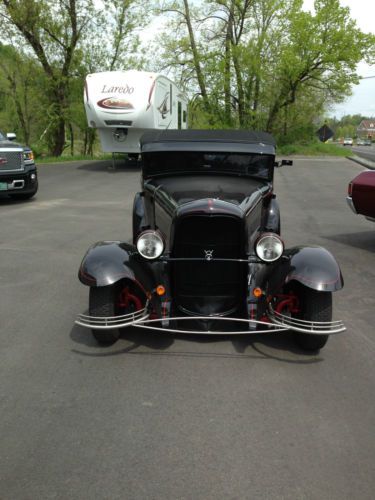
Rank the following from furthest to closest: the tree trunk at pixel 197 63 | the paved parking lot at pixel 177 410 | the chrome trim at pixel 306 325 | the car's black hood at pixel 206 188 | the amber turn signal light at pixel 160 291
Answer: the tree trunk at pixel 197 63
the car's black hood at pixel 206 188
the amber turn signal light at pixel 160 291
the chrome trim at pixel 306 325
the paved parking lot at pixel 177 410

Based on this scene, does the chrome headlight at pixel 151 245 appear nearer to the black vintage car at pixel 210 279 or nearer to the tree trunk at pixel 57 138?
the black vintage car at pixel 210 279

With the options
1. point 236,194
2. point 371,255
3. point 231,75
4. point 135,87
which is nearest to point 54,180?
point 135,87

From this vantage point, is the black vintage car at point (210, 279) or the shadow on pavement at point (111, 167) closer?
the black vintage car at point (210, 279)

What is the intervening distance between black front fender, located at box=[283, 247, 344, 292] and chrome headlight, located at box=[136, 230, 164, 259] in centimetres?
106

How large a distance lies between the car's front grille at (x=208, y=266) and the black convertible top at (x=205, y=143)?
1.35 meters

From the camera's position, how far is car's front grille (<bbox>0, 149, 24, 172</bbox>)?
1113cm

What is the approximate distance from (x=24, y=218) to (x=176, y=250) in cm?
675

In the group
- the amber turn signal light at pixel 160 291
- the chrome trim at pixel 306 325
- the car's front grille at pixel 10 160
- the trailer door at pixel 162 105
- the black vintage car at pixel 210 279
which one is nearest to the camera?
the chrome trim at pixel 306 325

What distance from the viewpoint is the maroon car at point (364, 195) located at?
729cm

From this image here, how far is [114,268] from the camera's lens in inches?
155

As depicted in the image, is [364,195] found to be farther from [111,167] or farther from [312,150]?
[312,150]

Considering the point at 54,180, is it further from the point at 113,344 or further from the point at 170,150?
the point at 113,344

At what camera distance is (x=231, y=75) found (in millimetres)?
31906

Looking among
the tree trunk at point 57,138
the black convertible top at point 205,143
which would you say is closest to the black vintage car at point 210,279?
the black convertible top at point 205,143
